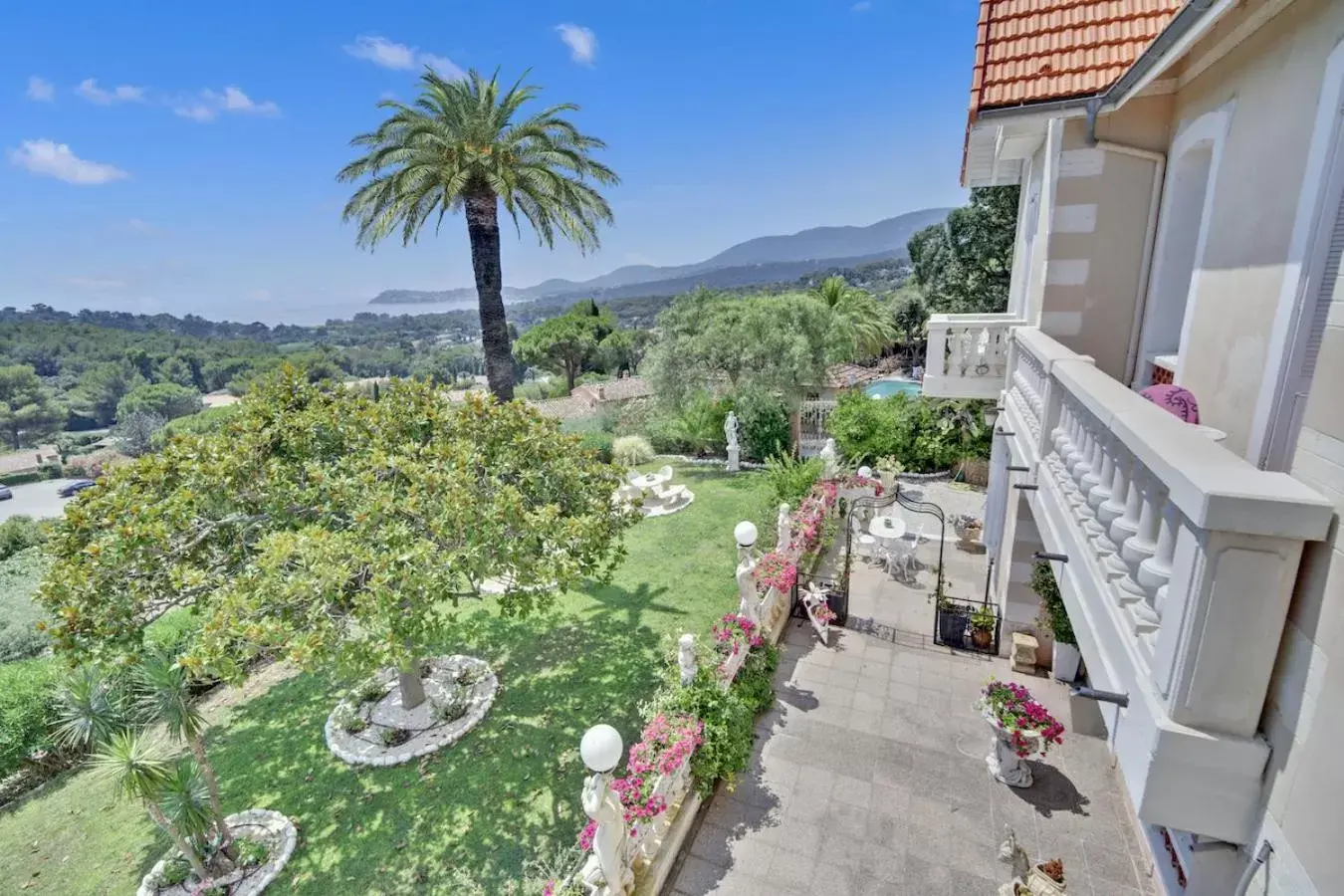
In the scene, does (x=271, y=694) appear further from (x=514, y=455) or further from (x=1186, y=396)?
(x=1186, y=396)

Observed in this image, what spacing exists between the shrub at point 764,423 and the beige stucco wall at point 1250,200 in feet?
55.3

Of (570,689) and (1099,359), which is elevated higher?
(1099,359)

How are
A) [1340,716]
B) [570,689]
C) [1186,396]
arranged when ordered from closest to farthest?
1. [1340,716]
2. [1186,396]
3. [570,689]

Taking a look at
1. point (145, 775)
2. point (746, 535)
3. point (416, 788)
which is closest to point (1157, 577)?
point (746, 535)

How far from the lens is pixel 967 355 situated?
8.95 meters

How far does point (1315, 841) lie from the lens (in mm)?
1896

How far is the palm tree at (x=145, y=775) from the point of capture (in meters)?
5.94

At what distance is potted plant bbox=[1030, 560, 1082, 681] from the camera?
8.15 meters

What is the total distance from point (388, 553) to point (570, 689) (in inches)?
185

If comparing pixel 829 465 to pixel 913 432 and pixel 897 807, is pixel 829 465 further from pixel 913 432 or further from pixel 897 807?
pixel 897 807

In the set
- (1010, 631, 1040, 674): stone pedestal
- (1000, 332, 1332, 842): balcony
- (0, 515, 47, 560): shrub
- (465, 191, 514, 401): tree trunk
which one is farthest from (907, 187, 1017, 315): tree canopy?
(0, 515, 47, 560): shrub

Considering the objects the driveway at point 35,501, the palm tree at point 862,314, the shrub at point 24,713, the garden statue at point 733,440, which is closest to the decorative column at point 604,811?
the shrub at point 24,713

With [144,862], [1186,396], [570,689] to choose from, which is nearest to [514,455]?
[570,689]

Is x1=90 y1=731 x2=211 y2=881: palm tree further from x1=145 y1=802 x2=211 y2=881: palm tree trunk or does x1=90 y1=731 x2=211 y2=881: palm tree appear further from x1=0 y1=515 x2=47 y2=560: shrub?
x1=0 y1=515 x2=47 y2=560: shrub
